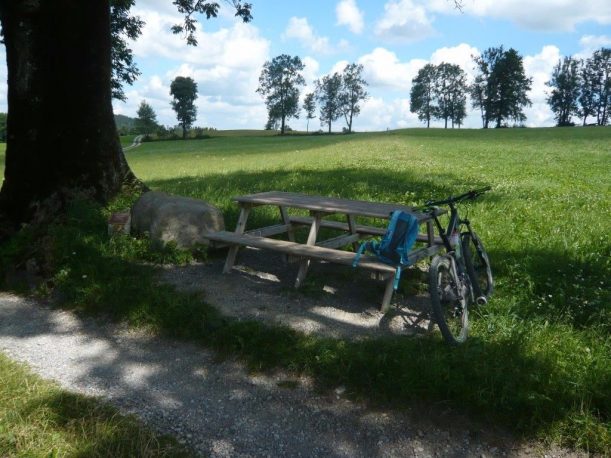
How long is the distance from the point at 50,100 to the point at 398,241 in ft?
16.7

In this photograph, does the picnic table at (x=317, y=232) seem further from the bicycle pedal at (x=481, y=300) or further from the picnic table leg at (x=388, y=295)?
the bicycle pedal at (x=481, y=300)

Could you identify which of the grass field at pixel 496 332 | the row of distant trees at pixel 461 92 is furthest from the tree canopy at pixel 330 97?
the grass field at pixel 496 332

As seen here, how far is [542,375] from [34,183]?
6.46 metres

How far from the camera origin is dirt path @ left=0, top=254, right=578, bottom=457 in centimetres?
355

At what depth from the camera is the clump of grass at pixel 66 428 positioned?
132 inches

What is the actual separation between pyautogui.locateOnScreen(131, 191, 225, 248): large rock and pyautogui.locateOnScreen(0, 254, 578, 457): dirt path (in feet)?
2.86

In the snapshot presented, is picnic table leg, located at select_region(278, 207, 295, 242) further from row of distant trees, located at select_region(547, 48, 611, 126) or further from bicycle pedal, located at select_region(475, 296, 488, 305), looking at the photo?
row of distant trees, located at select_region(547, 48, 611, 126)

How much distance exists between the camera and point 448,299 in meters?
4.53

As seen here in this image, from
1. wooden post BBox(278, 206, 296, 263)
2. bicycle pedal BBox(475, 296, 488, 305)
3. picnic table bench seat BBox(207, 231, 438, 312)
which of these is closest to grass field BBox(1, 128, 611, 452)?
bicycle pedal BBox(475, 296, 488, 305)

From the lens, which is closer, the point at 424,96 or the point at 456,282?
the point at 456,282

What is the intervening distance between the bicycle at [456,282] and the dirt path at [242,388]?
0.44 m

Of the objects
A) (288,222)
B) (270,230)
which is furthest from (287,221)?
(270,230)

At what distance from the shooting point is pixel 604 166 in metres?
15.5

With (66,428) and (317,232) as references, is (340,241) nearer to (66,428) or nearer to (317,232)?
(317,232)
